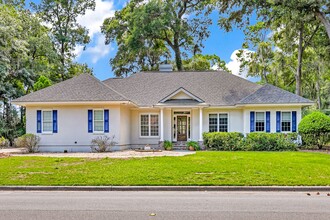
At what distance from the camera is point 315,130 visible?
24125 millimetres

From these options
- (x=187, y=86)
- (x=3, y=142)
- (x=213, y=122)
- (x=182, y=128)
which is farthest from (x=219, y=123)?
(x=3, y=142)

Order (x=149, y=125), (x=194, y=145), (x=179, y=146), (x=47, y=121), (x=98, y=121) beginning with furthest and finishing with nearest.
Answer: (x=149, y=125), (x=179, y=146), (x=194, y=145), (x=47, y=121), (x=98, y=121)

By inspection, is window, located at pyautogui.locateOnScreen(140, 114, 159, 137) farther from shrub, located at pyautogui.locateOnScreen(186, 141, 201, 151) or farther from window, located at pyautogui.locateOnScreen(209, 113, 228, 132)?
window, located at pyautogui.locateOnScreen(209, 113, 228, 132)

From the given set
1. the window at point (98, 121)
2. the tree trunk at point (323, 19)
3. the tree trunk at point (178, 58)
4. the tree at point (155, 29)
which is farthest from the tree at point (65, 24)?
the tree trunk at point (323, 19)

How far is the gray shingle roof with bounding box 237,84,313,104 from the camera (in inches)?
982

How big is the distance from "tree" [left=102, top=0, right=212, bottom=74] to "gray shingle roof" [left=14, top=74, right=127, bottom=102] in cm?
1464

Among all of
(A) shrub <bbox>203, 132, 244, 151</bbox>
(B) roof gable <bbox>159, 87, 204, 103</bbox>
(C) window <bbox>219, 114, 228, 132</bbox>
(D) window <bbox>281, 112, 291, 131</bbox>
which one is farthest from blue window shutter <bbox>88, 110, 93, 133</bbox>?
(D) window <bbox>281, 112, 291, 131</bbox>

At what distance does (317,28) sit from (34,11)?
30985mm

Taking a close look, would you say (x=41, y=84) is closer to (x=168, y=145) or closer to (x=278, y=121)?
(x=168, y=145)

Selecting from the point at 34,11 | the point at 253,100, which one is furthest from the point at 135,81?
the point at 34,11

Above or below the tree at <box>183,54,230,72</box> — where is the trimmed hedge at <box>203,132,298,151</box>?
below

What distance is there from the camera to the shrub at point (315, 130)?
2405 centimetres

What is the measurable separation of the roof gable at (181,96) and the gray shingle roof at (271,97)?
3.36 m

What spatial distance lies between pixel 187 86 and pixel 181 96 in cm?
329
